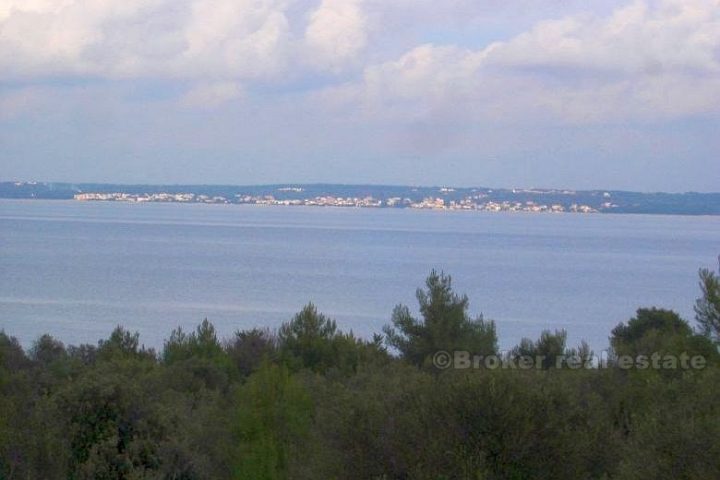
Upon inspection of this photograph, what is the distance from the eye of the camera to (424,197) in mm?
155250

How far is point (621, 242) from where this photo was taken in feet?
481

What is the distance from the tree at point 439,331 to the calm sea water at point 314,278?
65.3 feet

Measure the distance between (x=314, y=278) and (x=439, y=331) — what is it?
60.0 metres

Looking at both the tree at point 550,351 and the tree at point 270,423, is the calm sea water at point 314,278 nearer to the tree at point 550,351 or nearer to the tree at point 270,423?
the tree at point 550,351

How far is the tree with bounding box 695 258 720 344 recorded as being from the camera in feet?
55.9

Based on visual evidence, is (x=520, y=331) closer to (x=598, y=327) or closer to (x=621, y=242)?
(x=598, y=327)

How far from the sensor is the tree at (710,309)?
17.0 meters

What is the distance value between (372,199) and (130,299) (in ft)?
269

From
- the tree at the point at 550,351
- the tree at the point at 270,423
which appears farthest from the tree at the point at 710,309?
the tree at the point at 270,423

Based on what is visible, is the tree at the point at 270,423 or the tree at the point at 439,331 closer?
the tree at the point at 270,423

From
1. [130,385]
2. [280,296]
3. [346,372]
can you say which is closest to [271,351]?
[346,372]

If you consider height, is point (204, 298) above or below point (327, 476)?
below

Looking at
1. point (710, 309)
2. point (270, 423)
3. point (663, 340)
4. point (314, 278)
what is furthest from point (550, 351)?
point (314, 278)

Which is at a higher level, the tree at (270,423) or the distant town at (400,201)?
the tree at (270,423)
